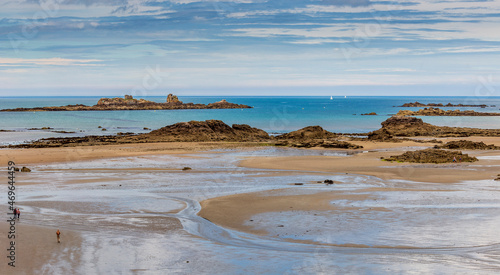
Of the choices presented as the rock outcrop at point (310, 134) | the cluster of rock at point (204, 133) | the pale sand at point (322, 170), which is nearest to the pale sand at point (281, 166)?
the pale sand at point (322, 170)

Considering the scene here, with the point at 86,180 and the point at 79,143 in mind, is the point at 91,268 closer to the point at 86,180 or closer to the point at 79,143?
the point at 86,180

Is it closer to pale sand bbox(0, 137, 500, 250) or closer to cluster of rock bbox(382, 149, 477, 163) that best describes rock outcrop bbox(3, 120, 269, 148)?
pale sand bbox(0, 137, 500, 250)

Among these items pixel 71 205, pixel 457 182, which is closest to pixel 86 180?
pixel 71 205

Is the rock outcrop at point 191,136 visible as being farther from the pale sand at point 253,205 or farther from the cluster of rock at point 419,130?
the pale sand at point 253,205

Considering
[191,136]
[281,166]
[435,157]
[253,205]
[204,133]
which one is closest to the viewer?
[253,205]

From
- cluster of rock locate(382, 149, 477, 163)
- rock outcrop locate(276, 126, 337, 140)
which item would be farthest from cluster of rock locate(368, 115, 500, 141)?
cluster of rock locate(382, 149, 477, 163)

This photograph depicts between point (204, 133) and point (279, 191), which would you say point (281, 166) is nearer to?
point (279, 191)

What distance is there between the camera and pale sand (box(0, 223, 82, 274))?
1248 cm

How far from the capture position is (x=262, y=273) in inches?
488

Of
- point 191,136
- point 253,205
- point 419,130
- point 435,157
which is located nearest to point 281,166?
point 435,157

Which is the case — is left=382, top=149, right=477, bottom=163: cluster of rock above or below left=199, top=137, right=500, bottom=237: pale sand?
above

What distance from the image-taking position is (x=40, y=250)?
45.9 feet

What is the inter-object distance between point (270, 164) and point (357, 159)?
24.5ft

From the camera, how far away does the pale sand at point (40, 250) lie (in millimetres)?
12477
